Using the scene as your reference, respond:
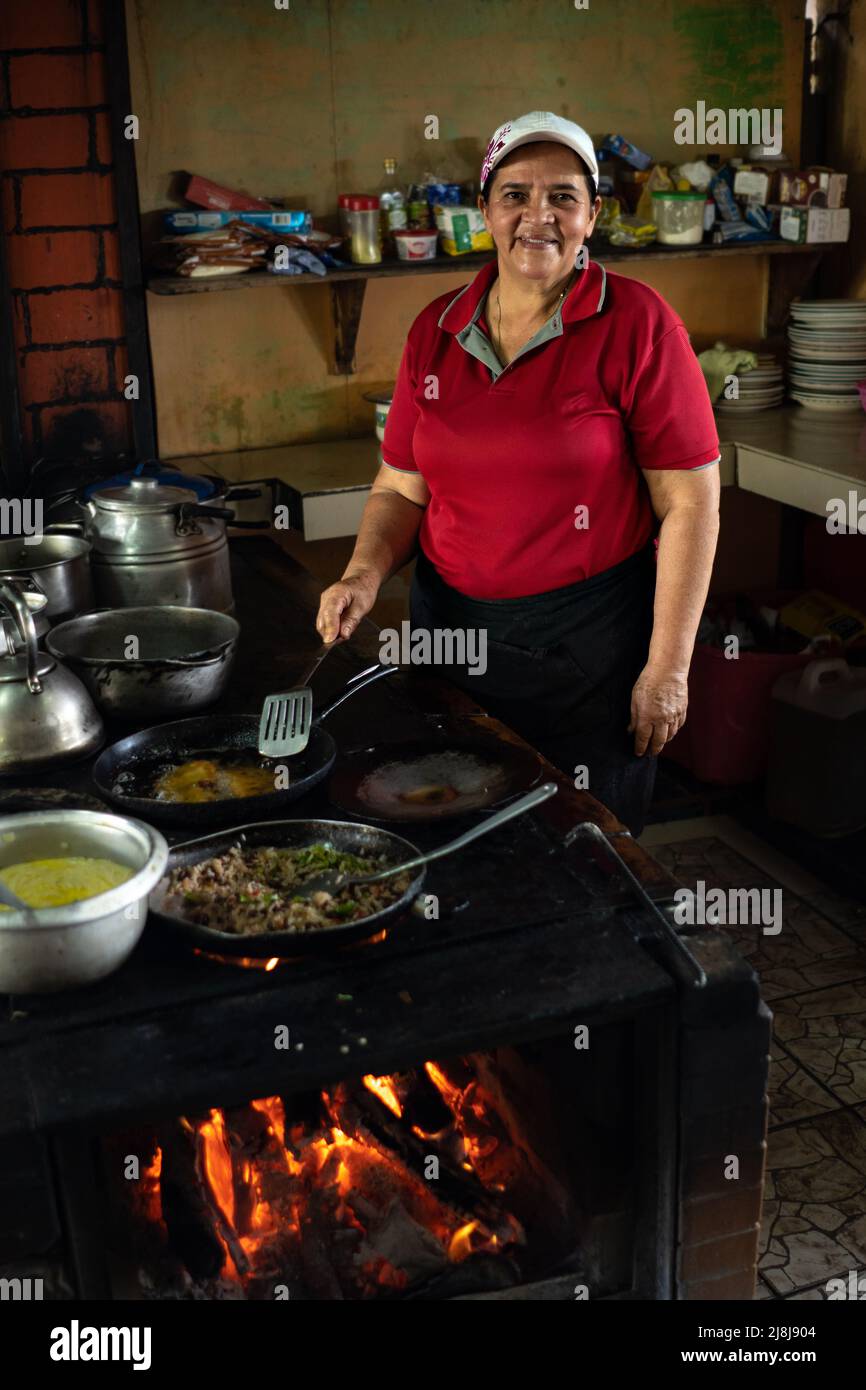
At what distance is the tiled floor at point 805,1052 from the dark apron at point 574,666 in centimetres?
79

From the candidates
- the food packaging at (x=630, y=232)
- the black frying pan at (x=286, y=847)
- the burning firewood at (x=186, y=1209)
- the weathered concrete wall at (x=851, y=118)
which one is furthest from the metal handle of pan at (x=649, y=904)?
the weathered concrete wall at (x=851, y=118)

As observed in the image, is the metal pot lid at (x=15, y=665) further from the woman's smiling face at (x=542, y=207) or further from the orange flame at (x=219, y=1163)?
the woman's smiling face at (x=542, y=207)

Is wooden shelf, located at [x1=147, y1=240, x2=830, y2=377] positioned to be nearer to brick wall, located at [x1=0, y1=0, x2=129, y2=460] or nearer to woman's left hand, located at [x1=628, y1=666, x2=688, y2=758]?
brick wall, located at [x1=0, y1=0, x2=129, y2=460]

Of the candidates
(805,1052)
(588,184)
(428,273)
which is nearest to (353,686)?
(588,184)

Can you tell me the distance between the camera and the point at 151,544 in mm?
2354

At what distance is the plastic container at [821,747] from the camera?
3.54 meters

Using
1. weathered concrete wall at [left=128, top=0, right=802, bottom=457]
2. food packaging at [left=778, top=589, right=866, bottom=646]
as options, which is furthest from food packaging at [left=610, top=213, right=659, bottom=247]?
food packaging at [left=778, top=589, right=866, bottom=646]

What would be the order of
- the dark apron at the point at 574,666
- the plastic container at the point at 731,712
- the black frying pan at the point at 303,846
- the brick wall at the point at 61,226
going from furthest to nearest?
the plastic container at the point at 731,712
the brick wall at the point at 61,226
the dark apron at the point at 574,666
the black frying pan at the point at 303,846

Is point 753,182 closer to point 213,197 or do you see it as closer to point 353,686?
point 213,197

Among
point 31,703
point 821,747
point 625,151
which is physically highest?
point 625,151

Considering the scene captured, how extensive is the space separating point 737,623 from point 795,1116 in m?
1.67

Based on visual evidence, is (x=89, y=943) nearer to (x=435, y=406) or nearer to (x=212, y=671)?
(x=212, y=671)

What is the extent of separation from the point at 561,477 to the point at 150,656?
75 centimetres

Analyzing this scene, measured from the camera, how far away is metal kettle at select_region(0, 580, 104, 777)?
185 centimetres
